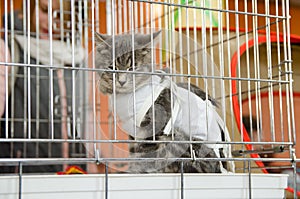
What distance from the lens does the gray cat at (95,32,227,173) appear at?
943mm

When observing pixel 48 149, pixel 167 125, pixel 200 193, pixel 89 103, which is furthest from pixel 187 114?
pixel 48 149

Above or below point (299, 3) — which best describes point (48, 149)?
below

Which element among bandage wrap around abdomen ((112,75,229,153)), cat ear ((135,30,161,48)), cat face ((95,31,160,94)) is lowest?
bandage wrap around abdomen ((112,75,229,153))

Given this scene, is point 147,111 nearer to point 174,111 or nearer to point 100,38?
point 174,111

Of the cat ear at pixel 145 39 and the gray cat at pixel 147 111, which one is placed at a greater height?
the cat ear at pixel 145 39

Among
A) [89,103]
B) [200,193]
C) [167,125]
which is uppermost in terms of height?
[89,103]

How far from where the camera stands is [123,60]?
3.15ft

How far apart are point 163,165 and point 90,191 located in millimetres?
180

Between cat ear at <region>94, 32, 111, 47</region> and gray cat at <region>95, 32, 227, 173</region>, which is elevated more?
cat ear at <region>94, 32, 111, 47</region>

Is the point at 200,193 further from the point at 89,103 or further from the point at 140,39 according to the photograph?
the point at 89,103

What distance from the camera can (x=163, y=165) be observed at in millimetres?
950

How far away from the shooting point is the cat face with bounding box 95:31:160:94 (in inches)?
37.2

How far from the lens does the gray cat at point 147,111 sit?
94cm

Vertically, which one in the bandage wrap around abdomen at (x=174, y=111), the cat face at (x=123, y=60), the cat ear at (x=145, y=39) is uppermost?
the cat ear at (x=145, y=39)
